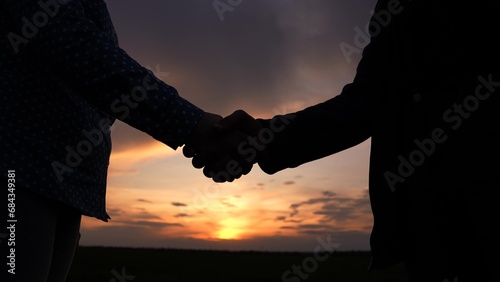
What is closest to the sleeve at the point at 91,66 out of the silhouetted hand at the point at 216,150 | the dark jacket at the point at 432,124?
the silhouetted hand at the point at 216,150

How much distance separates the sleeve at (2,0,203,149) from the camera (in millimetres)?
2105

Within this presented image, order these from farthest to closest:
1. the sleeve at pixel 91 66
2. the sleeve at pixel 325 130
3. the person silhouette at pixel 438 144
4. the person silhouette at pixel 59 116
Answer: the sleeve at pixel 325 130 → the sleeve at pixel 91 66 → the person silhouette at pixel 59 116 → the person silhouette at pixel 438 144

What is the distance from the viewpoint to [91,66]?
2145 millimetres

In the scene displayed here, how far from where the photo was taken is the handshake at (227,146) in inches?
Answer: 99.7

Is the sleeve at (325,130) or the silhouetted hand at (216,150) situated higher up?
the sleeve at (325,130)

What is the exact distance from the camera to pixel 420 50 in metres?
2.11

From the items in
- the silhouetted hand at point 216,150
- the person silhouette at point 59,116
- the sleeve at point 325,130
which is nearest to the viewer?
the person silhouette at point 59,116

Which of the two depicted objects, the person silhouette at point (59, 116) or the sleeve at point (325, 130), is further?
the sleeve at point (325, 130)

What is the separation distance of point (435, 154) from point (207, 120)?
3.91 ft

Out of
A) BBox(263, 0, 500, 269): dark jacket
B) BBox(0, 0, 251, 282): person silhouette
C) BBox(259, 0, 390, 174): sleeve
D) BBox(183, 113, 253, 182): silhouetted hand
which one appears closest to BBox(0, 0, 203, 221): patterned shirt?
BBox(0, 0, 251, 282): person silhouette

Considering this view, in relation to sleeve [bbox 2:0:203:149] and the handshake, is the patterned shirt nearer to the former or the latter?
sleeve [bbox 2:0:203:149]

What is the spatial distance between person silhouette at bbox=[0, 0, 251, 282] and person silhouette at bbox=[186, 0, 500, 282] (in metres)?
1.00

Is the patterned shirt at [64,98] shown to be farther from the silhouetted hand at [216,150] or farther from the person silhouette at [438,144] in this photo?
the person silhouette at [438,144]

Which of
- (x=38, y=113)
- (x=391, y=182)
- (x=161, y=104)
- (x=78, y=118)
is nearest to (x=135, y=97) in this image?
(x=161, y=104)
